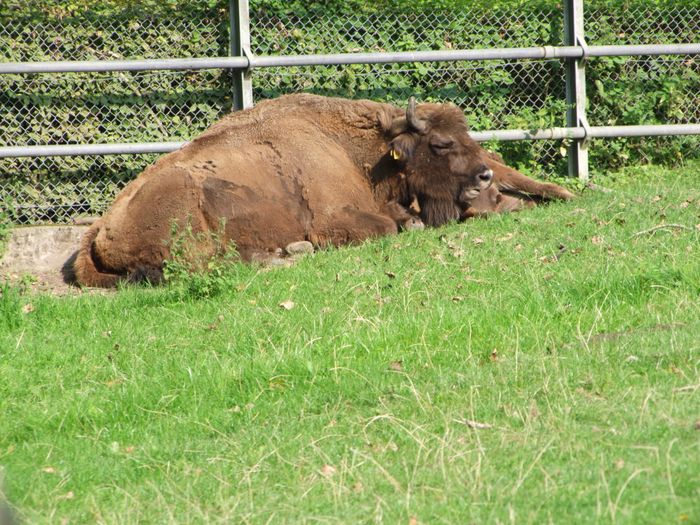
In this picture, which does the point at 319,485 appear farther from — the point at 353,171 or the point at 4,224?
the point at 4,224

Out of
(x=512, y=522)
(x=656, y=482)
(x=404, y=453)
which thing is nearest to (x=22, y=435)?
(x=404, y=453)

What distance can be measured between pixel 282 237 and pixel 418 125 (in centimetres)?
192

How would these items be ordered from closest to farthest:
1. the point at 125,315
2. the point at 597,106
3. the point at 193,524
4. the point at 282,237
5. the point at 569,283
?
the point at 193,524 < the point at 569,283 < the point at 125,315 < the point at 282,237 < the point at 597,106

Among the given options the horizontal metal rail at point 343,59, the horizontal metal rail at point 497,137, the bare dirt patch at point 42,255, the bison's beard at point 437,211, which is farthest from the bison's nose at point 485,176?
the bare dirt patch at point 42,255

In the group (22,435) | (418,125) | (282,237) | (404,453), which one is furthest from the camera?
(418,125)

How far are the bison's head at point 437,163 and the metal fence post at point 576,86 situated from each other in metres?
2.02

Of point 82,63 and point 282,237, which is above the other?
point 82,63

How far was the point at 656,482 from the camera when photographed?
13.9 feet

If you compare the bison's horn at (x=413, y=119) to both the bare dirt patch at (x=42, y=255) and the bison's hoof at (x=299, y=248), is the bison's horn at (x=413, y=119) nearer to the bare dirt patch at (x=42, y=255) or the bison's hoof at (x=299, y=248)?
the bison's hoof at (x=299, y=248)

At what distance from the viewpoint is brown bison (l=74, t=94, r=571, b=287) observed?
9977mm

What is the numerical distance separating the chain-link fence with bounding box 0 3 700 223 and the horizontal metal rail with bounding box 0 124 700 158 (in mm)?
304

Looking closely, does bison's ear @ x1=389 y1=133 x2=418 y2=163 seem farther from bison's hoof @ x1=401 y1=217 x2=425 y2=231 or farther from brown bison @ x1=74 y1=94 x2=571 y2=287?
bison's hoof @ x1=401 y1=217 x2=425 y2=231

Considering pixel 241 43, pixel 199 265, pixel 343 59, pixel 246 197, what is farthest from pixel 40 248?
pixel 343 59

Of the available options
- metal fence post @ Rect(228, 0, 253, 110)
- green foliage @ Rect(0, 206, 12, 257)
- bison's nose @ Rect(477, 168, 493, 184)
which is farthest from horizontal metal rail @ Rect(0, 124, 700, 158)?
bison's nose @ Rect(477, 168, 493, 184)
